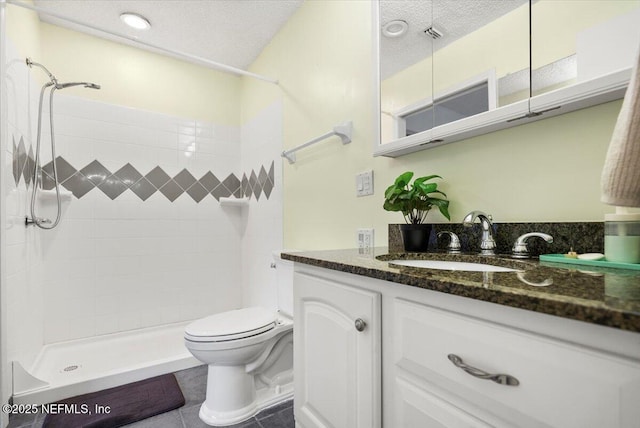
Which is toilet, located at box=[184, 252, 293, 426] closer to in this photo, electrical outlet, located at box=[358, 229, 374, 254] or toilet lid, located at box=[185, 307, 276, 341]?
toilet lid, located at box=[185, 307, 276, 341]

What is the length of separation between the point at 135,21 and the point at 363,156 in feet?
5.93

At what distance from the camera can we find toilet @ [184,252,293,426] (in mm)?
1412

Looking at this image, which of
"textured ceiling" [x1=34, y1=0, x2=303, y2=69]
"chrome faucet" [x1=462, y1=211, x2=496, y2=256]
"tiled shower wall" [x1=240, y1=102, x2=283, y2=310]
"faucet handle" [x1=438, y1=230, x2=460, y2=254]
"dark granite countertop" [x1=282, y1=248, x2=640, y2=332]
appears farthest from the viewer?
"tiled shower wall" [x1=240, y1=102, x2=283, y2=310]

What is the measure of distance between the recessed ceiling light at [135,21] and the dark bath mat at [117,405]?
2.24 m

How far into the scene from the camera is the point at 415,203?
114 cm

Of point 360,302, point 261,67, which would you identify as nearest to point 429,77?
point 360,302

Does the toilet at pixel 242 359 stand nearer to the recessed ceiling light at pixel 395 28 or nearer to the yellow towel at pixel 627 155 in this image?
the recessed ceiling light at pixel 395 28

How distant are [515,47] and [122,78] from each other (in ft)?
8.38

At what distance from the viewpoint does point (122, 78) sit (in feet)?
7.65

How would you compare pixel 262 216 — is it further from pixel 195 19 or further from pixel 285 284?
pixel 195 19

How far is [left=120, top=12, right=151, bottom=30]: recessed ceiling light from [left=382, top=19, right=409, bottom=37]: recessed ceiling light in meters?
1.64

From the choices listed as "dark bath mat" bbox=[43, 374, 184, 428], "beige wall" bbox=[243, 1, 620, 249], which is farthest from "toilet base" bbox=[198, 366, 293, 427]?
"beige wall" bbox=[243, 1, 620, 249]

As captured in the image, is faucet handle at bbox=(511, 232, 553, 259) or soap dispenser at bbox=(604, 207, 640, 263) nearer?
soap dispenser at bbox=(604, 207, 640, 263)

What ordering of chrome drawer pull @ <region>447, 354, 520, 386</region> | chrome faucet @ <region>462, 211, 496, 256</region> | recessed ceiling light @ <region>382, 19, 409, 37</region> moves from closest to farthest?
1. chrome drawer pull @ <region>447, 354, 520, 386</region>
2. chrome faucet @ <region>462, 211, 496, 256</region>
3. recessed ceiling light @ <region>382, 19, 409, 37</region>
